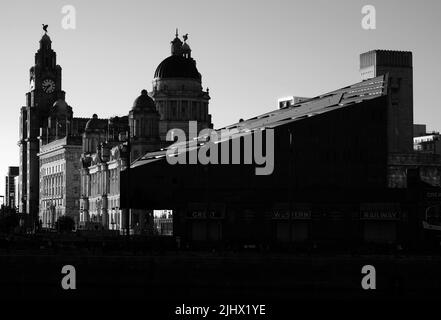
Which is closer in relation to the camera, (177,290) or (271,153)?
(177,290)

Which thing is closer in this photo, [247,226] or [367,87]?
[247,226]

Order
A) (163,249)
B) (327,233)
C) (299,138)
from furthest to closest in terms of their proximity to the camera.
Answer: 1. (299,138)
2. (327,233)
3. (163,249)

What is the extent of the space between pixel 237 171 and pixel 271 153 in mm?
4606

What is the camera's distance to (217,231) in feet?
461

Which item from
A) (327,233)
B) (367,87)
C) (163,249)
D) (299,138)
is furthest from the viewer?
(367,87)

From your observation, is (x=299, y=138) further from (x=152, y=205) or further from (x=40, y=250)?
(x=40, y=250)
